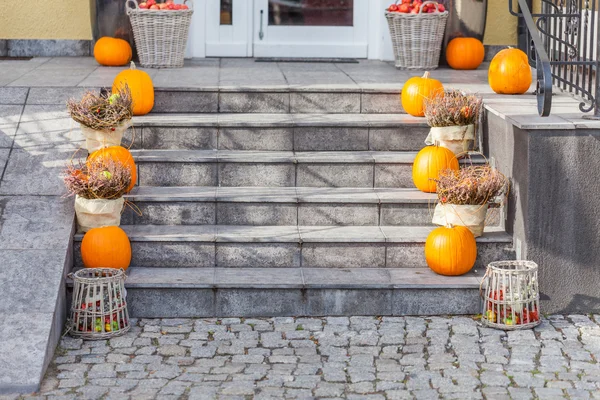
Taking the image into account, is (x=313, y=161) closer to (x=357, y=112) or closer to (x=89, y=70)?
(x=357, y=112)

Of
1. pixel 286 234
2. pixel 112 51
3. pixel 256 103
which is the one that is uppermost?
pixel 112 51

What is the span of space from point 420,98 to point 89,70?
267 cm

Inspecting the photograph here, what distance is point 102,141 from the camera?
5789mm

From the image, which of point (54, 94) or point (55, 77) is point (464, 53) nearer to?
point (55, 77)

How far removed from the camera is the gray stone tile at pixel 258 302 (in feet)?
17.0

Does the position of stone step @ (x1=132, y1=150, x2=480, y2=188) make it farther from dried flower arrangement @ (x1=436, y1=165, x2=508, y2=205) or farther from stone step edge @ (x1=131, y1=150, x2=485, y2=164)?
dried flower arrangement @ (x1=436, y1=165, x2=508, y2=205)

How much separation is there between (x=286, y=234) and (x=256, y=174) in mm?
585

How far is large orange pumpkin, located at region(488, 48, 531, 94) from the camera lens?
6613 millimetres

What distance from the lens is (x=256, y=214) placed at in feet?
18.7

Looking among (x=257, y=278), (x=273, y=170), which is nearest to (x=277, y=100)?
(x=273, y=170)

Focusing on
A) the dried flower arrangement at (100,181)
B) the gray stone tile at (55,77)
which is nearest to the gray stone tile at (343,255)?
the dried flower arrangement at (100,181)

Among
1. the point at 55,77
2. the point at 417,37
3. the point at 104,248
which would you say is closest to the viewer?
the point at 104,248

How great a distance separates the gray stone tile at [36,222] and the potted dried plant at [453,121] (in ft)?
7.04

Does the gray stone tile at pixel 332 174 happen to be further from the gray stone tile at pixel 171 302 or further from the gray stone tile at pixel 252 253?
the gray stone tile at pixel 171 302
